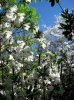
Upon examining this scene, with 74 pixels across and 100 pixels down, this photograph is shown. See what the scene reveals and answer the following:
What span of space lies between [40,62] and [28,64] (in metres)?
1.51

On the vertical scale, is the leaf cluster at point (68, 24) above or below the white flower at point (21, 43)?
above

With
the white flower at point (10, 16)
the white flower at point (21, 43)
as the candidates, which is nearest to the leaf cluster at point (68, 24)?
the white flower at point (21, 43)

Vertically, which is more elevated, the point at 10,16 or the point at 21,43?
the point at 10,16

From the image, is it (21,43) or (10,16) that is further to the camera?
(21,43)

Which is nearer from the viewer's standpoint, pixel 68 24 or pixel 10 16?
pixel 10 16

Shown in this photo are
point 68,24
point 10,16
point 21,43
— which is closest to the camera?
point 10,16

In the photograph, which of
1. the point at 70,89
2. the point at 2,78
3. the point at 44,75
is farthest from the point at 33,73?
the point at 70,89

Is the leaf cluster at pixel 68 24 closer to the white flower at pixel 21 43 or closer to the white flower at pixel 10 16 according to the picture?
the white flower at pixel 21 43

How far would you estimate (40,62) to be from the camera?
11008 millimetres

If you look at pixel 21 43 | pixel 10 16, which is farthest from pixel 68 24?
pixel 10 16

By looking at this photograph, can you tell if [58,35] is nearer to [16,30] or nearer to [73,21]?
[73,21]

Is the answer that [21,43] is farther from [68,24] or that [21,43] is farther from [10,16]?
[68,24]

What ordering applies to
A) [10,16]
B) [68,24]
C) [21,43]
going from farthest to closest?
1. [68,24]
2. [21,43]
3. [10,16]

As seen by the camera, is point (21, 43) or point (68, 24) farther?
point (68, 24)
